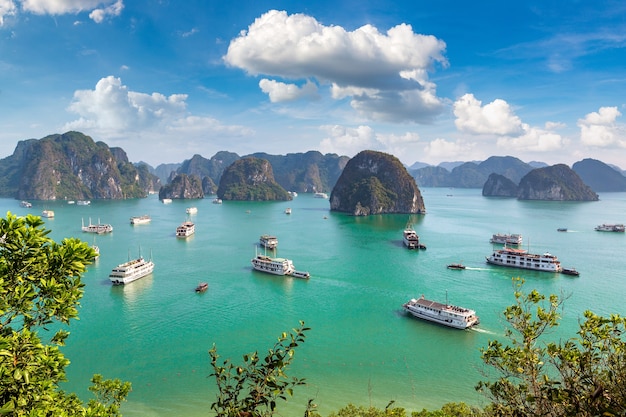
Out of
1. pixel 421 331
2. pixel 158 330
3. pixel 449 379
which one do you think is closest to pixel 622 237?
pixel 421 331

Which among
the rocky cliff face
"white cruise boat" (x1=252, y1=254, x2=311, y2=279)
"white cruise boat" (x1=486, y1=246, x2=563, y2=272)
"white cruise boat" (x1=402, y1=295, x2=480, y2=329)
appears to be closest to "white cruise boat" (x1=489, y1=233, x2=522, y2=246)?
"white cruise boat" (x1=486, y1=246, x2=563, y2=272)

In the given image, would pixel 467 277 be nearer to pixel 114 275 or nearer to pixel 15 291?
pixel 114 275

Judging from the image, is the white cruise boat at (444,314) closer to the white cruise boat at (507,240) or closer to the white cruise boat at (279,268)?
the white cruise boat at (279,268)

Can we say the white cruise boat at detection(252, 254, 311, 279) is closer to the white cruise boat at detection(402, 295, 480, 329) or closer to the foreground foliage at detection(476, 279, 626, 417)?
the white cruise boat at detection(402, 295, 480, 329)

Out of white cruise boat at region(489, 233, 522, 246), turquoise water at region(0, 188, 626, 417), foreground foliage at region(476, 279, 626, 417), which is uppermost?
foreground foliage at region(476, 279, 626, 417)

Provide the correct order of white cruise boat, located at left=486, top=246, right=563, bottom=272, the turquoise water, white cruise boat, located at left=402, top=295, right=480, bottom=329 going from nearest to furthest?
the turquoise water → white cruise boat, located at left=402, top=295, right=480, bottom=329 → white cruise boat, located at left=486, top=246, right=563, bottom=272

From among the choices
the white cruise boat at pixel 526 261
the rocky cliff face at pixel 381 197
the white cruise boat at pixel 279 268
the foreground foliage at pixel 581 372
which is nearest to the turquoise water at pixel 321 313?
the white cruise boat at pixel 279 268
